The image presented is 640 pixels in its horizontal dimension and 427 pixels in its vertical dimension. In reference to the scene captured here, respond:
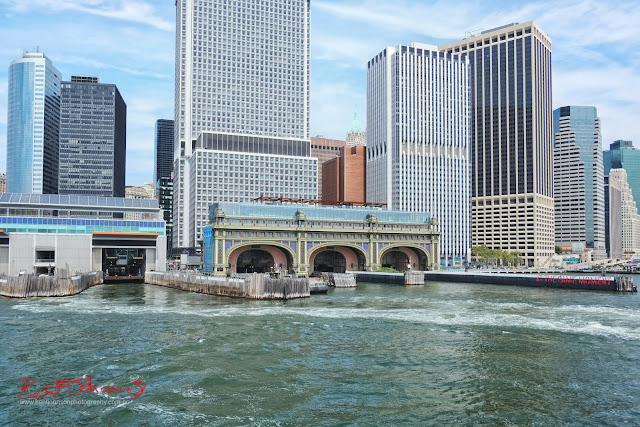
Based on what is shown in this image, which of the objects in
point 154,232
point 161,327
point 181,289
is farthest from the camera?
point 154,232

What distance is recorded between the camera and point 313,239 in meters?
168

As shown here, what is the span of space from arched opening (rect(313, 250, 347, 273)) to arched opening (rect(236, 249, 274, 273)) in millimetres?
17304

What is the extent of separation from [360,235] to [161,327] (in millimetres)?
119471

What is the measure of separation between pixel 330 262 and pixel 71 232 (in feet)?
272

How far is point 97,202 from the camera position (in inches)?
5778

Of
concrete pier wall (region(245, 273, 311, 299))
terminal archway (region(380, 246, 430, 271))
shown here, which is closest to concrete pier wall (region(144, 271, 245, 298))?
concrete pier wall (region(245, 273, 311, 299))

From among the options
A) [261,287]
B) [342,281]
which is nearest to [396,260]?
[342,281]

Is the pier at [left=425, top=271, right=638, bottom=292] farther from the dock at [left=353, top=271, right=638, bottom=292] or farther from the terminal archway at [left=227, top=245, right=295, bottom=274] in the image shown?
the terminal archway at [left=227, top=245, right=295, bottom=274]

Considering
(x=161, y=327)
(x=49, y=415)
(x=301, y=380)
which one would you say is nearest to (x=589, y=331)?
(x=301, y=380)

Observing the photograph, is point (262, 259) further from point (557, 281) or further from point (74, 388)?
point (74, 388)

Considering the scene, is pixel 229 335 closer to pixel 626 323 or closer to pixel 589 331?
pixel 589 331

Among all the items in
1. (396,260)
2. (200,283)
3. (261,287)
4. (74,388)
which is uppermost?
(396,260)

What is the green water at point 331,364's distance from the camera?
30.2 meters

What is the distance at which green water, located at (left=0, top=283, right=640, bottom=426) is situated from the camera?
30.2 m
